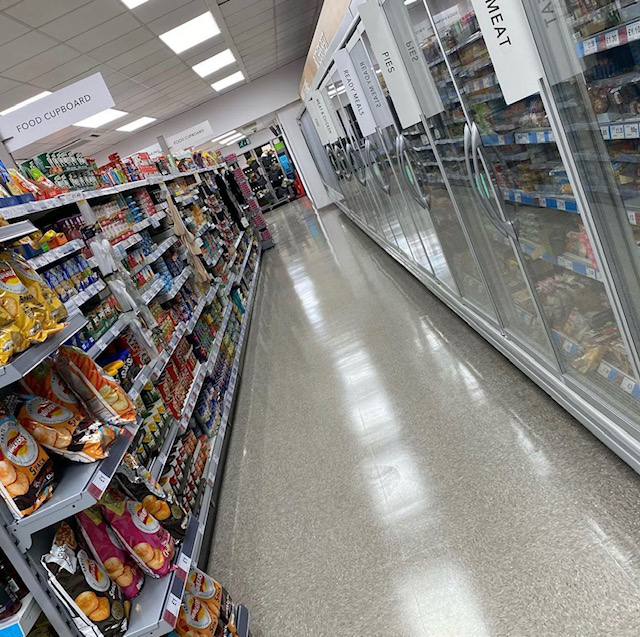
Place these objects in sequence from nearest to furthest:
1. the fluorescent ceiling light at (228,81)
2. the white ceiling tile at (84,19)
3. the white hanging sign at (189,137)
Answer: the white ceiling tile at (84,19)
the white hanging sign at (189,137)
the fluorescent ceiling light at (228,81)

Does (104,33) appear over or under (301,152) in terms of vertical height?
over

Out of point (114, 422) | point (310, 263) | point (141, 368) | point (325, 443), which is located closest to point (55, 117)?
point (141, 368)

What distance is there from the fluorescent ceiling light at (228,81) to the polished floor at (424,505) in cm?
918

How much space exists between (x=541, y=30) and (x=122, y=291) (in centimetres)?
236

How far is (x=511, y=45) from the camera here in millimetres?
1925

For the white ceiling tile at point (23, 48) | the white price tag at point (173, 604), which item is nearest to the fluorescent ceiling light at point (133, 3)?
the white ceiling tile at point (23, 48)

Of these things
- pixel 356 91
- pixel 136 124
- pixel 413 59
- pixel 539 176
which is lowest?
pixel 539 176

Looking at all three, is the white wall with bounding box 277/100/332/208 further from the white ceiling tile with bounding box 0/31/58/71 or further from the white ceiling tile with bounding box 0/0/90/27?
the white ceiling tile with bounding box 0/0/90/27

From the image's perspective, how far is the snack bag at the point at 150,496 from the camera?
6.95 ft

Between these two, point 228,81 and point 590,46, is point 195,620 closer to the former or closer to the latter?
point 590,46

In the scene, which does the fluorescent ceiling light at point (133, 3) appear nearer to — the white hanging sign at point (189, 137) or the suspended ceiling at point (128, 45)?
the suspended ceiling at point (128, 45)

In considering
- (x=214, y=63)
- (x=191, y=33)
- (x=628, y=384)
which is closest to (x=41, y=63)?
(x=191, y=33)

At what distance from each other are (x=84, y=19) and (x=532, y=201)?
17.2 feet

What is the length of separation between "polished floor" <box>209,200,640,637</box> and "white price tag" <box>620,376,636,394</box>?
14.0 inches
